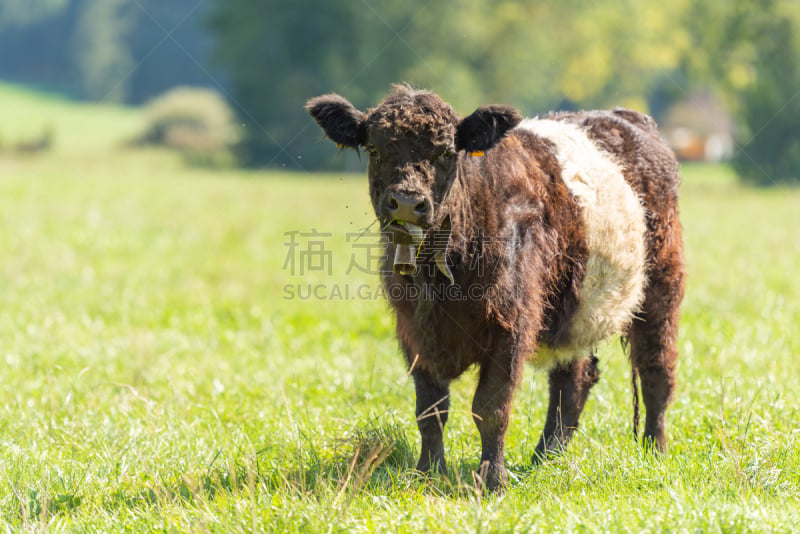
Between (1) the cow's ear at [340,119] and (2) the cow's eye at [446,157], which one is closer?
(2) the cow's eye at [446,157]

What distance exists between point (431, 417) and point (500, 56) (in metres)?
45.6

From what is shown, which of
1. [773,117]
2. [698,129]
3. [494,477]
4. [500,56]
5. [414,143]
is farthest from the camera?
[698,129]

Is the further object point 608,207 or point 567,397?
point 567,397

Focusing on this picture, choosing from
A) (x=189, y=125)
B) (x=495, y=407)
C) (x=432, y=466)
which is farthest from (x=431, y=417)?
(x=189, y=125)

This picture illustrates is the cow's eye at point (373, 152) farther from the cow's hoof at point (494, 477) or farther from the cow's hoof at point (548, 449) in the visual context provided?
the cow's hoof at point (548, 449)

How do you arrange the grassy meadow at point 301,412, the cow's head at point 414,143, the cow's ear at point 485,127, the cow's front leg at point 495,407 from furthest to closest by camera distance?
the cow's front leg at point 495,407
the cow's ear at point 485,127
the cow's head at point 414,143
the grassy meadow at point 301,412

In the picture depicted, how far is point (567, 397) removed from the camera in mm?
5590

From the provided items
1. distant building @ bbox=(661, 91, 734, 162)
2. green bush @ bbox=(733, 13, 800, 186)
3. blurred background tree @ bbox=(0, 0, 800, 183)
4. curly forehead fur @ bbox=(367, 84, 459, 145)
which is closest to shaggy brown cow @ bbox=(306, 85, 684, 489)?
curly forehead fur @ bbox=(367, 84, 459, 145)

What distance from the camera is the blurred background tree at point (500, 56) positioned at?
3550 centimetres

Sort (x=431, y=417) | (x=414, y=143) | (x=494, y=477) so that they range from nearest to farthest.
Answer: (x=414, y=143)
(x=494, y=477)
(x=431, y=417)

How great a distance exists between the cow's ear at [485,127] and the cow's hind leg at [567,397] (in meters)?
1.84

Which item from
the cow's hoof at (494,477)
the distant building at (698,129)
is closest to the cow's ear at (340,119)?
the cow's hoof at (494,477)

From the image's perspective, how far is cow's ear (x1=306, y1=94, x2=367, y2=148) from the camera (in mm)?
4680

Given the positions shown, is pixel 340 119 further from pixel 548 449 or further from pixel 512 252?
pixel 548 449
